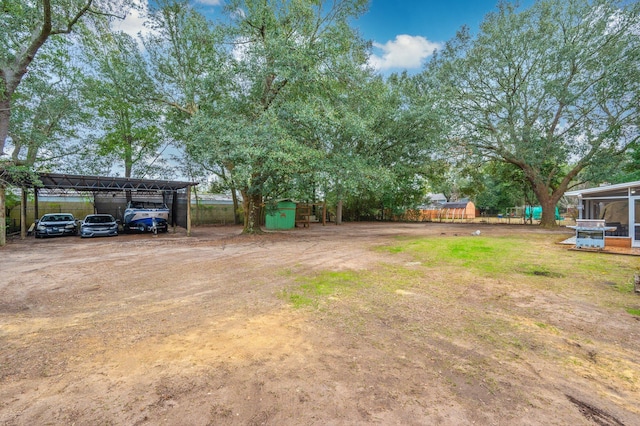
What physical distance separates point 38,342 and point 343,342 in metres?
3.31

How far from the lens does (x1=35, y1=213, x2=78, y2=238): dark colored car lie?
42.4ft

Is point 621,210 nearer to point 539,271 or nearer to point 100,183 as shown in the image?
point 539,271

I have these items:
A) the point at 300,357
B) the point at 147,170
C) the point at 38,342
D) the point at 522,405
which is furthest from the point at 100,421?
the point at 147,170

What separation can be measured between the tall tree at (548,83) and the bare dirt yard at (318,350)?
500 inches

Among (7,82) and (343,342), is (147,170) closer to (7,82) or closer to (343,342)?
(7,82)

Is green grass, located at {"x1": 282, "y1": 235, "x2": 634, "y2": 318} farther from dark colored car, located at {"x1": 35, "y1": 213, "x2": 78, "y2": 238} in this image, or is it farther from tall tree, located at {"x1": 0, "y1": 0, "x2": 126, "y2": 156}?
dark colored car, located at {"x1": 35, "y1": 213, "x2": 78, "y2": 238}

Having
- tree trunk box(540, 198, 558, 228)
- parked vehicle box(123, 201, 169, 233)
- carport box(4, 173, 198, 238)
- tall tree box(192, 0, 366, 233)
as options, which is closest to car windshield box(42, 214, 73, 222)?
carport box(4, 173, 198, 238)

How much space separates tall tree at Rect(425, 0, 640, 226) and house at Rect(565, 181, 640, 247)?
4043 millimetres

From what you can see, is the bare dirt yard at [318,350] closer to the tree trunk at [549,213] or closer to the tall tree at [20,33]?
the tall tree at [20,33]

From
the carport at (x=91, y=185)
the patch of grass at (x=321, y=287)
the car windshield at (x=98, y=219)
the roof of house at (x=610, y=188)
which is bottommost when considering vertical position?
the patch of grass at (x=321, y=287)

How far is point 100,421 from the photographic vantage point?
1.94 metres

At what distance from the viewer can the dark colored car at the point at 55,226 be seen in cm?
1292

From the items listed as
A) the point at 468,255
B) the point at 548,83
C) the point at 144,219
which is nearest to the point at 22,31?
the point at 144,219

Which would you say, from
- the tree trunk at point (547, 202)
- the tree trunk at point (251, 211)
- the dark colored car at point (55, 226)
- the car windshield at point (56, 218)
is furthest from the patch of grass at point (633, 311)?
the car windshield at point (56, 218)
